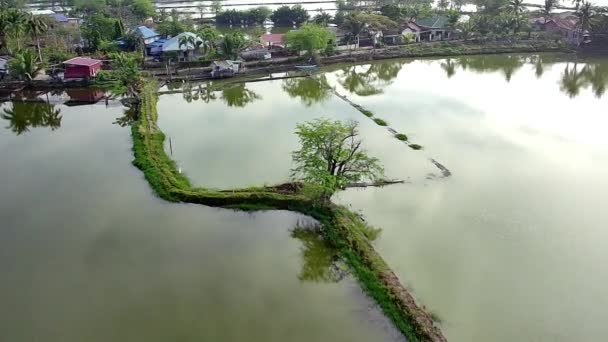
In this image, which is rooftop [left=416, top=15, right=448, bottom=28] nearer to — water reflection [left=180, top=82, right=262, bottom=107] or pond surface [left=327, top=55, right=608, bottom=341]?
pond surface [left=327, top=55, right=608, bottom=341]

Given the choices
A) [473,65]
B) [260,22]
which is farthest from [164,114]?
[260,22]

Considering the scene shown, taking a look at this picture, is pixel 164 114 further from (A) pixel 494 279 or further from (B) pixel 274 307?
(A) pixel 494 279

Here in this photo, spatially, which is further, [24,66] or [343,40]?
[343,40]

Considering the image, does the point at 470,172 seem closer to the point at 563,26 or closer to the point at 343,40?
the point at 343,40

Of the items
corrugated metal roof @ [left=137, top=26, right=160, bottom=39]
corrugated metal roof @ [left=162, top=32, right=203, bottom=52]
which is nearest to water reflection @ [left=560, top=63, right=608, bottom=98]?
corrugated metal roof @ [left=162, top=32, right=203, bottom=52]

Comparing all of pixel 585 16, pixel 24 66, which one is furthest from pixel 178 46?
pixel 585 16
